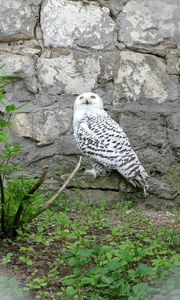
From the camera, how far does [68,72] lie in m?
4.91

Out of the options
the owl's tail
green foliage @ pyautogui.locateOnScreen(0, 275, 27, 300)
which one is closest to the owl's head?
the owl's tail

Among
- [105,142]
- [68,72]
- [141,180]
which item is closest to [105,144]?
[105,142]

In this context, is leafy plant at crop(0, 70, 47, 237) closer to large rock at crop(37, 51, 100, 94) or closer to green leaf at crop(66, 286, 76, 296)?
green leaf at crop(66, 286, 76, 296)

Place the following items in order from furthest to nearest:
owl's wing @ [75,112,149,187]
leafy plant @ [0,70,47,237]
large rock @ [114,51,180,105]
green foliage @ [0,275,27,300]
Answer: large rock @ [114,51,180,105], owl's wing @ [75,112,149,187], leafy plant @ [0,70,47,237], green foliage @ [0,275,27,300]

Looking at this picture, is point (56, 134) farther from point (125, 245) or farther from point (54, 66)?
point (125, 245)

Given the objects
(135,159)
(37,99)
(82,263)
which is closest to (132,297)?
(82,263)

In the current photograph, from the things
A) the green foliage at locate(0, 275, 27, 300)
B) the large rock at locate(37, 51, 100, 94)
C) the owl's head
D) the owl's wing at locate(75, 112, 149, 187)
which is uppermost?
the large rock at locate(37, 51, 100, 94)

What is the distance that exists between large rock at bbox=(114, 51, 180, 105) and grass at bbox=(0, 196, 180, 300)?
39.5 inches

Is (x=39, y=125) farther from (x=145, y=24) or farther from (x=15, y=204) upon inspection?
(x=15, y=204)

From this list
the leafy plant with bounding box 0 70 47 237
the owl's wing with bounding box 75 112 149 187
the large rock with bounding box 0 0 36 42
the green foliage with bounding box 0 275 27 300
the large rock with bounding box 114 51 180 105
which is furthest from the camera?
the large rock with bounding box 114 51 180 105

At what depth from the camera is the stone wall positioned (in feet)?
16.0

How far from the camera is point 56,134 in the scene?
490 centimetres

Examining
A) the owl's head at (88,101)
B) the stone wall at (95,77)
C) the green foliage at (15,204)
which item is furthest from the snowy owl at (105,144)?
the green foliage at (15,204)

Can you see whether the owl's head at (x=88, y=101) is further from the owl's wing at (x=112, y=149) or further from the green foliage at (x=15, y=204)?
the green foliage at (x=15, y=204)
